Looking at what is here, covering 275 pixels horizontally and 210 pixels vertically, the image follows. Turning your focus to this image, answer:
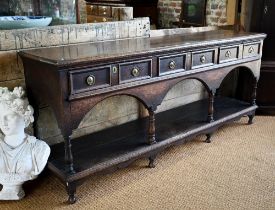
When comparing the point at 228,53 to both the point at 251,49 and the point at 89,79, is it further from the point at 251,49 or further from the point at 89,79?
the point at 89,79

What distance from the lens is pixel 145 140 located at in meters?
2.34

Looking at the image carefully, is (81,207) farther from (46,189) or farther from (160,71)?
(160,71)

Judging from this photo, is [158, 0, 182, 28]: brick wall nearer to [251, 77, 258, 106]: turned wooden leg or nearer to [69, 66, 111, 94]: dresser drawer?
[251, 77, 258, 106]: turned wooden leg

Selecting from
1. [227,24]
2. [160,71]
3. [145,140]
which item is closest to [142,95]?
[160,71]

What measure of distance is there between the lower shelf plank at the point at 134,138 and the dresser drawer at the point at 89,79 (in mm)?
495

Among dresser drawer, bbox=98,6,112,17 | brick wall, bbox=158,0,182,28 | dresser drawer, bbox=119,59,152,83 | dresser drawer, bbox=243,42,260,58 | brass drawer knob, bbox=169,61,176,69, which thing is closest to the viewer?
dresser drawer, bbox=119,59,152,83

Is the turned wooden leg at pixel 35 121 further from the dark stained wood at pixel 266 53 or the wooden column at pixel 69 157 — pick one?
the dark stained wood at pixel 266 53

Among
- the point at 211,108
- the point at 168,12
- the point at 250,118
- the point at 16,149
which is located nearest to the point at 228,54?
the point at 211,108

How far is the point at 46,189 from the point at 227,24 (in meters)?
2.56

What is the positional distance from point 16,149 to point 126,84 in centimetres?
75

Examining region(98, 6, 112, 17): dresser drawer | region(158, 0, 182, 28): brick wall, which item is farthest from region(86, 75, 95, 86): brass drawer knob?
region(158, 0, 182, 28): brick wall

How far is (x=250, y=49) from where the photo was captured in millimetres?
2789

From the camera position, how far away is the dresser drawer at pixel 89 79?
68.8 inches

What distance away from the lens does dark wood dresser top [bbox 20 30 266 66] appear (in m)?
1.75
